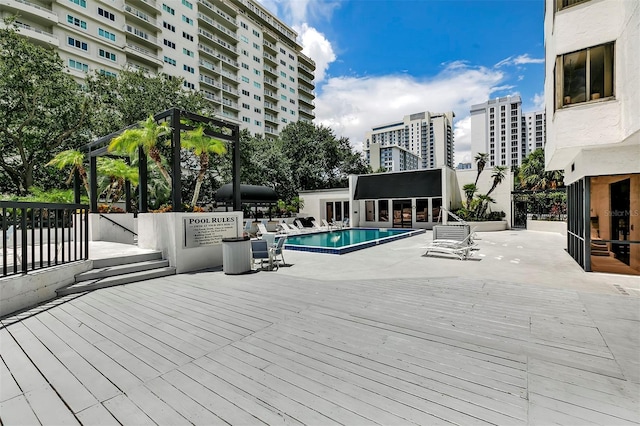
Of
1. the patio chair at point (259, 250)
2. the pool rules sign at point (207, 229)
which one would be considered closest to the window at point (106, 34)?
the pool rules sign at point (207, 229)

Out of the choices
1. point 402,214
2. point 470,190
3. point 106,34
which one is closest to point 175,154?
point 402,214

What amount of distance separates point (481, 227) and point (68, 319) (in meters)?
22.6

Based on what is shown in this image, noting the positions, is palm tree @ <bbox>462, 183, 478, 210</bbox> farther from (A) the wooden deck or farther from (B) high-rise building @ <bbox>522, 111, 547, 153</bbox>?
(B) high-rise building @ <bbox>522, 111, 547, 153</bbox>

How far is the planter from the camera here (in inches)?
327

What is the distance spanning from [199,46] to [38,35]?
22.7 m

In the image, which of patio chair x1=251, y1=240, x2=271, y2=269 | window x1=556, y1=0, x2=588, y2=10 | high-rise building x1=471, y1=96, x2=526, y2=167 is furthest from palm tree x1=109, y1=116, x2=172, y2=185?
high-rise building x1=471, y1=96, x2=526, y2=167

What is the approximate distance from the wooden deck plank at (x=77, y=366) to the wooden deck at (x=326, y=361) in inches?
0.7

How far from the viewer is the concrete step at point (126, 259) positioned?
7.40m

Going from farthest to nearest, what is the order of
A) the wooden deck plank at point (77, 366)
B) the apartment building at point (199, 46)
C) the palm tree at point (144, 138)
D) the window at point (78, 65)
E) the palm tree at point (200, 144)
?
the window at point (78, 65) < the apartment building at point (199, 46) < the palm tree at point (200, 144) < the palm tree at point (144, 138) < the wooden deck plank at point (77, 366)

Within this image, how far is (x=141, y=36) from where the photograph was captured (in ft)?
138

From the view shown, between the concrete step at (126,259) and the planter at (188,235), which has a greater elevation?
the planter at (188,235)

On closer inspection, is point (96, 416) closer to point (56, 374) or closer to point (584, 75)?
point (56, 374)

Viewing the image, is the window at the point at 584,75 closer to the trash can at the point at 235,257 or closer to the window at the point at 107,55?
the trash can at the point at 235,257

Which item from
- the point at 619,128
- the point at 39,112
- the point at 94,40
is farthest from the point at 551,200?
the point at 94,40
